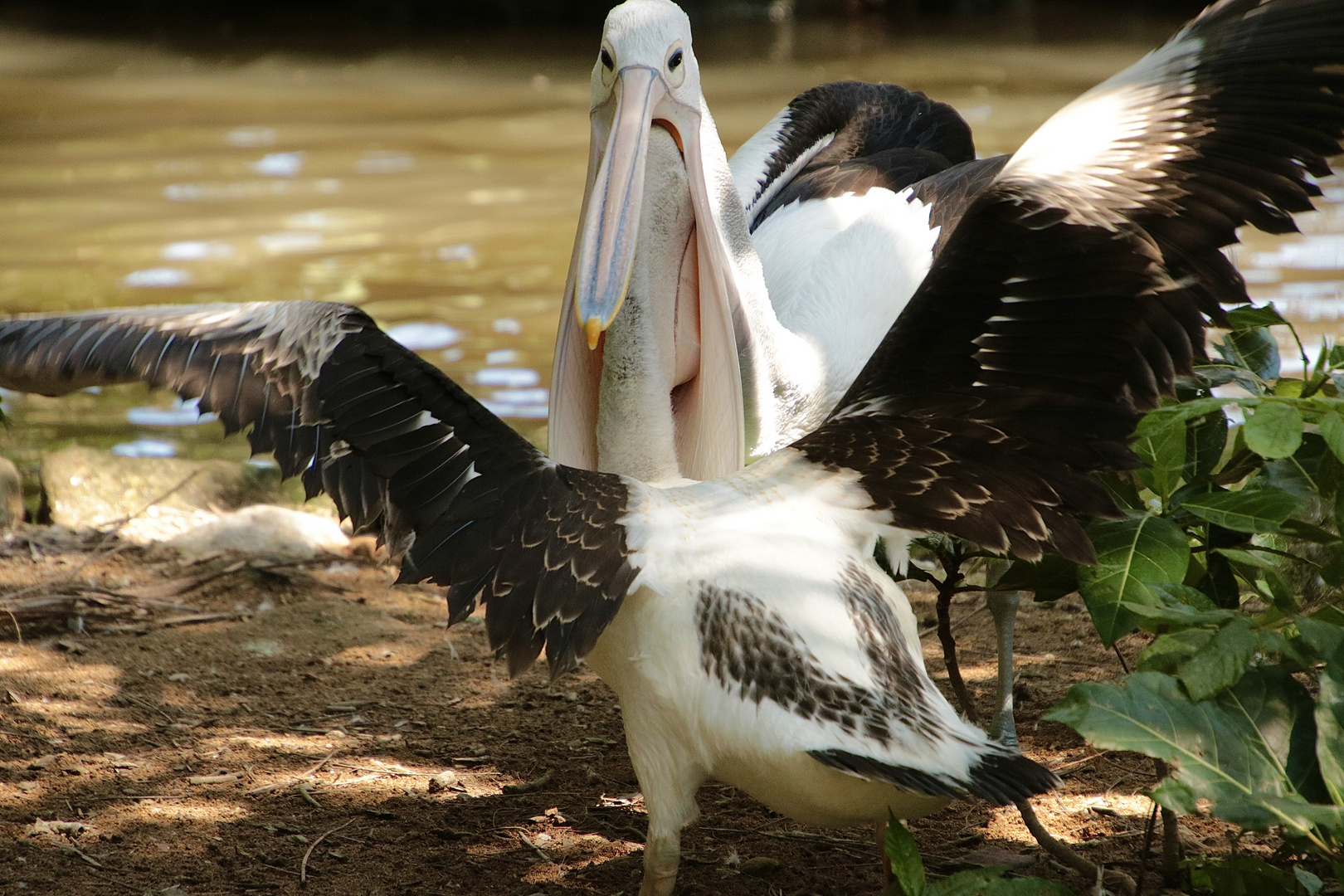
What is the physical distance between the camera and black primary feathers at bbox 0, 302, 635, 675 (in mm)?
2350

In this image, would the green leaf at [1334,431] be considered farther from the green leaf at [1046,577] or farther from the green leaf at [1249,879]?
the green leaf at [1249,879]

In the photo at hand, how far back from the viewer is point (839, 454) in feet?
8.51

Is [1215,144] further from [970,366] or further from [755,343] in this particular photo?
[755,343]

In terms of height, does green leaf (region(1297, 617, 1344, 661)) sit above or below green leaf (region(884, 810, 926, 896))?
above

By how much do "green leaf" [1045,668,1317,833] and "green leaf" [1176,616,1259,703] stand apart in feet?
0.10

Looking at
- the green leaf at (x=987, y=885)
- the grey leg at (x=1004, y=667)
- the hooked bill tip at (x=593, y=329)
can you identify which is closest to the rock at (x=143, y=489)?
the hooked bill tip at (x=593, y=329)

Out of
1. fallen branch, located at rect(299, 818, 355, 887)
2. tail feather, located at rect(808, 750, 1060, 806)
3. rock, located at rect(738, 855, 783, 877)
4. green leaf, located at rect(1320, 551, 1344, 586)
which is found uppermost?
green leaf, located at rect(1320, 551, 1344, 586)

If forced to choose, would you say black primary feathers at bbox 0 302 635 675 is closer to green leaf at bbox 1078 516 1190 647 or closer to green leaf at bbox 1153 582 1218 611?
green leaf at bbox 1078 516 1190 647

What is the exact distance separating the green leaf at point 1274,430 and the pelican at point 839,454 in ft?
0.78

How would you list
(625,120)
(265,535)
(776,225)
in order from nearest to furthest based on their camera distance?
(625,120) < (776,225) < (265,535)

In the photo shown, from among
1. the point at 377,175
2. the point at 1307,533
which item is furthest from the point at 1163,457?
the point at 377,175

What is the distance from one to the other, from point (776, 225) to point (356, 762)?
7.13 ft

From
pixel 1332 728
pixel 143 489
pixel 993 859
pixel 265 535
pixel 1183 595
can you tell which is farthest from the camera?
pixel 143 489

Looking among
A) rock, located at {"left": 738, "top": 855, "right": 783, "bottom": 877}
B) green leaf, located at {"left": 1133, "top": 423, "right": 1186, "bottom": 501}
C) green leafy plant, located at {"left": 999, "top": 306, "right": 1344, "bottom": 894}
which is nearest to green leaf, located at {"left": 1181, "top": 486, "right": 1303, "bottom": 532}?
green leafy plant, located at {"left": 999, "top": 306, "right": 1344, "bottom": 894}
